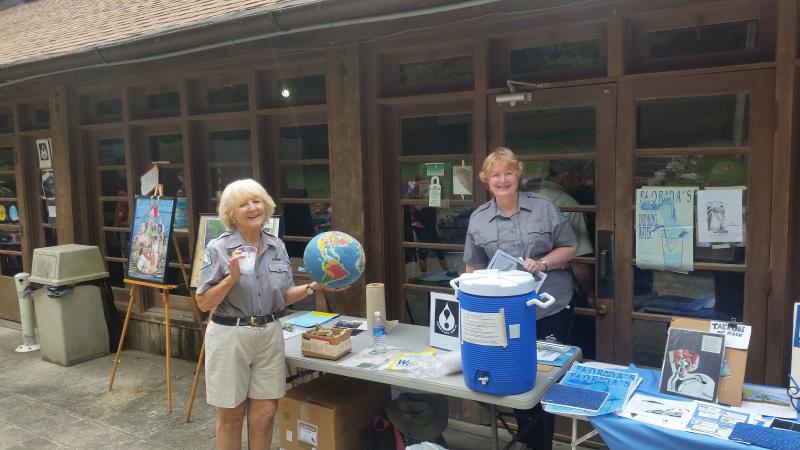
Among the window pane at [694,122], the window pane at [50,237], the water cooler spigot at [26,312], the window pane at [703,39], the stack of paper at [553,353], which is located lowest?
the water cooler spigot at [26,312]

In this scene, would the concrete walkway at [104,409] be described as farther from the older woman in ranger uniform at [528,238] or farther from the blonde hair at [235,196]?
the blonde hair at [235,196]

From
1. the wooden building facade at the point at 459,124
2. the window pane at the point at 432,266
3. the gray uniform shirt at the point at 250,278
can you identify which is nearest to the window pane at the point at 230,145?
the wooden building facade at the point at 459,124

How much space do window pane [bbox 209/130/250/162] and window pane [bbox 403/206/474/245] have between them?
5.99ft

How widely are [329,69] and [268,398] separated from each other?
2.56m

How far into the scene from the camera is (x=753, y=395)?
2689 mm

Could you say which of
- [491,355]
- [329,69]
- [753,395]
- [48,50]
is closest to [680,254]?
[753,395]

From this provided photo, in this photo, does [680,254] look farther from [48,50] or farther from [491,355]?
[48,50]

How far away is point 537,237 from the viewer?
128 inches

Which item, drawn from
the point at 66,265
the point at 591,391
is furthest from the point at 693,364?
the point at 66,265

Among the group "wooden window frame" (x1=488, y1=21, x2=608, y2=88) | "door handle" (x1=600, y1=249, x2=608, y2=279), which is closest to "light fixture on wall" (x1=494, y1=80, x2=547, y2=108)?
"wooden window frame" (x1=488, y1=21, x2=608, y2=88)

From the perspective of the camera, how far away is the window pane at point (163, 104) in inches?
227

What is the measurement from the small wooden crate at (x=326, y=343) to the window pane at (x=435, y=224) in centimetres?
130

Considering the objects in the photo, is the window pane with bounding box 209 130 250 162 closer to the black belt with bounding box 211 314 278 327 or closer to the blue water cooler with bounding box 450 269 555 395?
the black belt with bounding box 211 314 278 327

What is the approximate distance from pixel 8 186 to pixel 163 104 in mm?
3254
